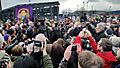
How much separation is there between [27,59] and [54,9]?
1611 cm

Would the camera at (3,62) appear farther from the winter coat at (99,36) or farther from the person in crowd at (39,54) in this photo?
the winter coat at (99,36)

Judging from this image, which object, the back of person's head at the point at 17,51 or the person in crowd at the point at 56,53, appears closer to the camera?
the back of person's head at the point at 17,51

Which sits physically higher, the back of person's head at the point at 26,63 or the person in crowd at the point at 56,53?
the back of person's head at the point at 26,63

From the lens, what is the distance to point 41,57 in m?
5.70

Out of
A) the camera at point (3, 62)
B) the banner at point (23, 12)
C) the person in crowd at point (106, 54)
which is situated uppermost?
the camera at point (3, 62)

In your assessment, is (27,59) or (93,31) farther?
→ (93,31)

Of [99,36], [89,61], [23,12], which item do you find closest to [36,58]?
[89,61]

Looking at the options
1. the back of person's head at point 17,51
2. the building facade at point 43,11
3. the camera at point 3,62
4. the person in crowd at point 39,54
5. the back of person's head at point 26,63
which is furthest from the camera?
the building facade at point 43,11

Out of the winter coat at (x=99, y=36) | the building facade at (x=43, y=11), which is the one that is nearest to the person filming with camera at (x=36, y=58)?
the winter coat at (x=99, y=36)

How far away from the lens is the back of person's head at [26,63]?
516 centimetres

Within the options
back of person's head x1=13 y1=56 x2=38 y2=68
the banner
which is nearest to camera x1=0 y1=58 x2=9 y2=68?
back of person's head x1=13 y1=56 x2=38 y2=68

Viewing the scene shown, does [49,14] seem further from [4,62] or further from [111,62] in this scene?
[4,62]

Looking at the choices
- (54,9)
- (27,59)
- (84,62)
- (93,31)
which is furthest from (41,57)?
(54,9)

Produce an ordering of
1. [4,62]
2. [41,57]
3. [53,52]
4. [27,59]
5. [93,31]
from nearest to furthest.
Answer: [4,62] < [27,59] < [41,57] < [53,52] < [93,31]
